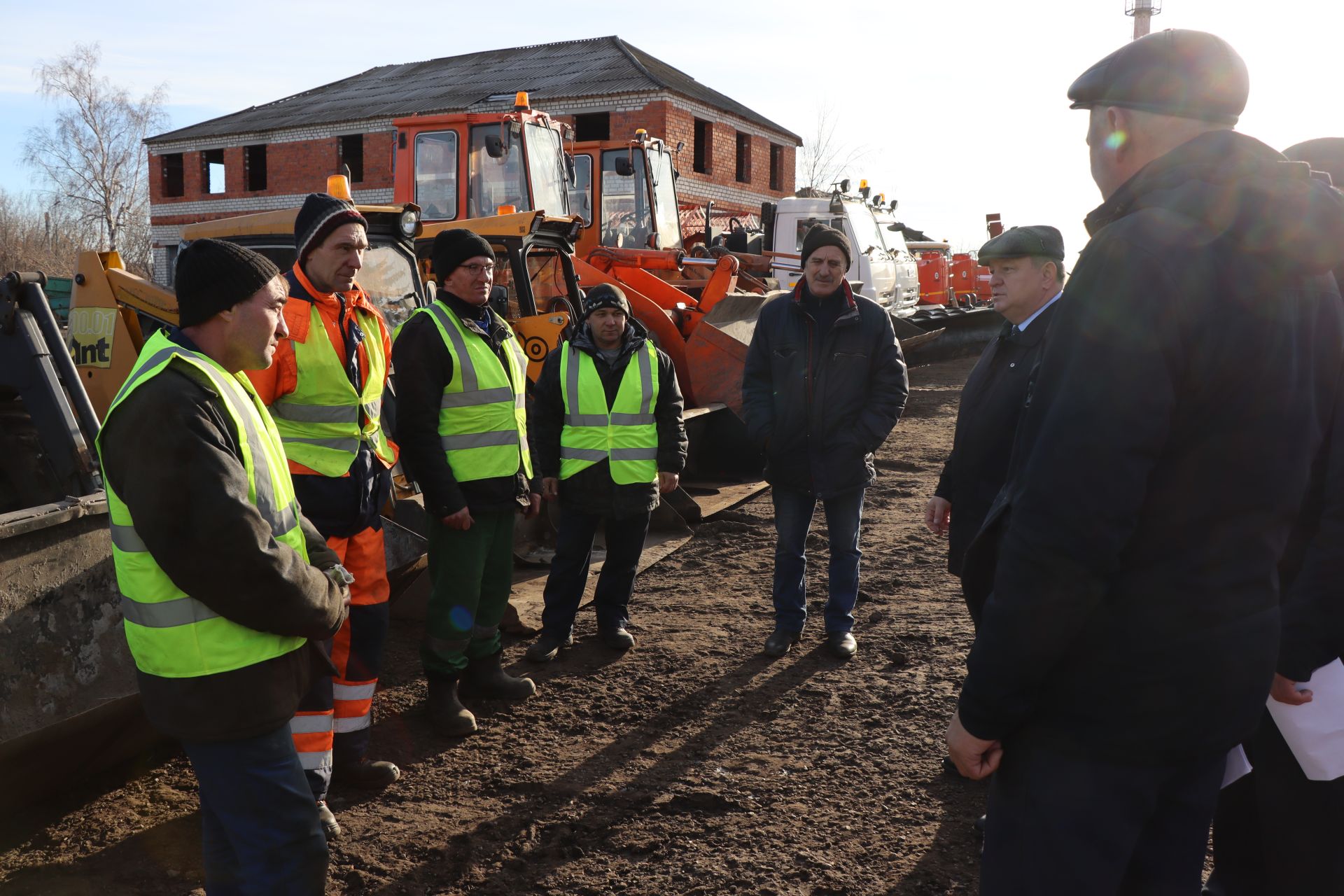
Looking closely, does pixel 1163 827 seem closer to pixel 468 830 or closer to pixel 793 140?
pixel 468 830

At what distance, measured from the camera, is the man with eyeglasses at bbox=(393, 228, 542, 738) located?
155 inches

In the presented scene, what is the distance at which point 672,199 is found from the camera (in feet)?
39.0

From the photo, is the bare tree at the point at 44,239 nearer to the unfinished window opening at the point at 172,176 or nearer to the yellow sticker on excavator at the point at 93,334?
the unfinished window opening at the point at 172,176

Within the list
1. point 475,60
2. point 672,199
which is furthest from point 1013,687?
point 475,60

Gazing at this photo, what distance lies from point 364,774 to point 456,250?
1962 mm

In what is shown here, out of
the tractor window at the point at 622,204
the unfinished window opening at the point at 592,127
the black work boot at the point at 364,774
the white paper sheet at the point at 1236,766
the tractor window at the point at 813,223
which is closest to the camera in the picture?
the white paper sheet at the point at 1236,766

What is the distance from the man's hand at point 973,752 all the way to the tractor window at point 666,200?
1020cm

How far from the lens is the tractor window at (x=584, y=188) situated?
1135 cm

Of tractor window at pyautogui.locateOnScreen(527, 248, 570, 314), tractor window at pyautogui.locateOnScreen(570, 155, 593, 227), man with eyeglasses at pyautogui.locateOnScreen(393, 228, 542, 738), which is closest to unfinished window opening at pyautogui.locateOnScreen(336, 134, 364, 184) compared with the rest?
tractor window at pyautogui.locateOnScreen(570, 155, 593, 227)

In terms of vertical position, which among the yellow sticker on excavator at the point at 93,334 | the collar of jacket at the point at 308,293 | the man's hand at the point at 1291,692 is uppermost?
the collar of jacket at the point at 308,293

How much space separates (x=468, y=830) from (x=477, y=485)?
1.30 metres

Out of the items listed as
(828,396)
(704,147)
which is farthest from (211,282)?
(704,147)

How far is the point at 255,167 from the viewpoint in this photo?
3316 cm

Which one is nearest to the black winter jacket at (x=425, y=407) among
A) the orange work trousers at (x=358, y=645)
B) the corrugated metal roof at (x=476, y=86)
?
the orange work trousers at (x=358, y=645)
